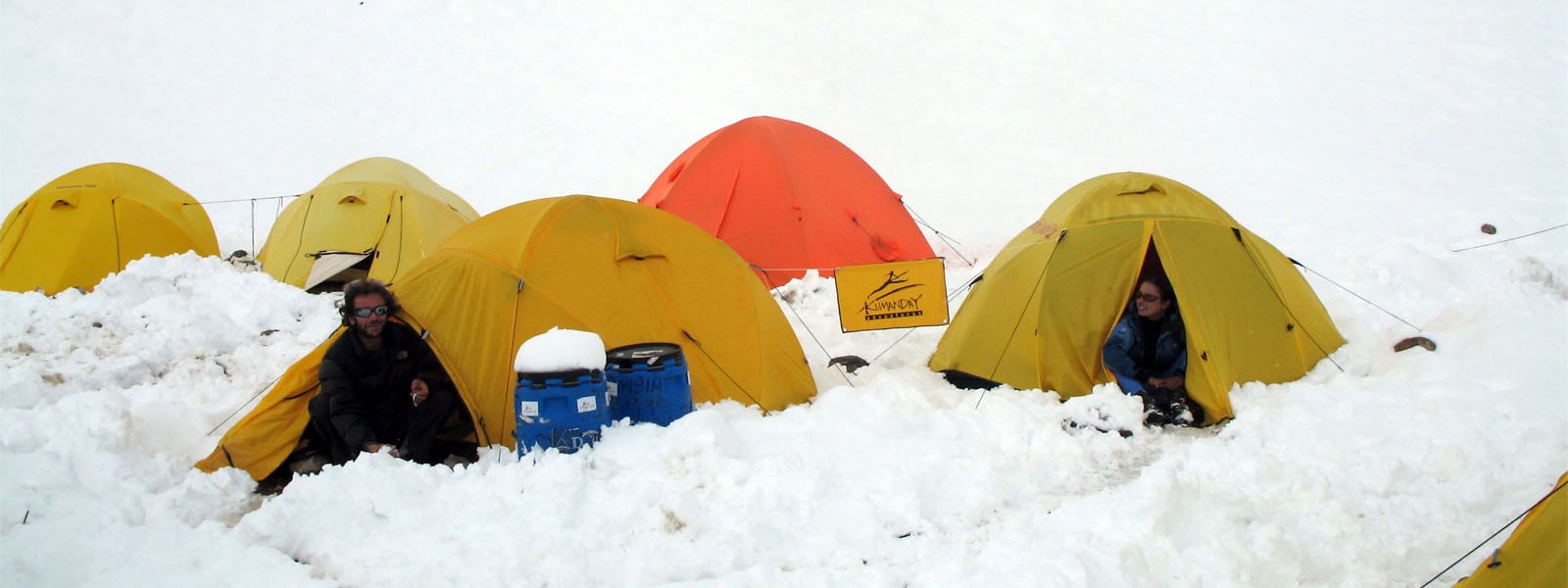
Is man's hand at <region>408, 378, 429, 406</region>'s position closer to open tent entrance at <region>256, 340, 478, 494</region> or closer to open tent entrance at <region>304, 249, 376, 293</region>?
open tent entrance at <region>256, 340, 478, 494</region>

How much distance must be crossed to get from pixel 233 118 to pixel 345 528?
17.1 m

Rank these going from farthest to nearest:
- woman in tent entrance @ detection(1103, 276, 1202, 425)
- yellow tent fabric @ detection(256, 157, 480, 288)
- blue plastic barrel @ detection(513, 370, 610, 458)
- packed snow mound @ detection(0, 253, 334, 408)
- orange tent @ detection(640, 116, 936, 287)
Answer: orange tent @ detection(640, 116, 936, 287), yellow tent fabric @ detection(256, 157, 480, 288), packed snow mound @ detection(0, 253, 334, 408), woman in tent entrance @ detection(1103, 276, 1202, 425), blue plastic barrel @ detection(513, 370, 610, 458)

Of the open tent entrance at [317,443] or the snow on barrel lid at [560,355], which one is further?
the open tent entrance at [317,443]

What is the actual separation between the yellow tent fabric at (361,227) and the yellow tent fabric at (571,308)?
398cm

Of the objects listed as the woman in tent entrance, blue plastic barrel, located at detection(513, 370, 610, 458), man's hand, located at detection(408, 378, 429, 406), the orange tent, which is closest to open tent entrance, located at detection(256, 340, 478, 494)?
man's hand, located at detection(408, 378, 429, 406)

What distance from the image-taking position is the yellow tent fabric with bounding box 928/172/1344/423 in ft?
22.7

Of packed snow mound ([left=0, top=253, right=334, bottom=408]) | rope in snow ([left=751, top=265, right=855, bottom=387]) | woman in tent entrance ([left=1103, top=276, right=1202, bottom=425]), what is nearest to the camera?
woman in tent entrance ([left=1103, top=276, right=1202, bottom=425])

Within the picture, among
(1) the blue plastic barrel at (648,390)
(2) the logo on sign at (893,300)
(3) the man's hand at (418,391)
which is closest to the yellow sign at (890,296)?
(2) the logo on sign at (893,300)

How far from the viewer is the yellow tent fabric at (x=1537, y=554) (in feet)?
11.7

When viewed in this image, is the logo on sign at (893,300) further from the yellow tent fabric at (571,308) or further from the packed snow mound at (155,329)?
the packed snow mound at (155,329)

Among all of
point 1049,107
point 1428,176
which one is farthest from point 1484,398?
point 1049,107

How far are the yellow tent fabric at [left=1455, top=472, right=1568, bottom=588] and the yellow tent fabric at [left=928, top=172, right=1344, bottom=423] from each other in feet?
9.52

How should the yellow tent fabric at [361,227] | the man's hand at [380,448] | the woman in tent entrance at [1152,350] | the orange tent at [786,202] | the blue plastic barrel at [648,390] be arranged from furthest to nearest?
the orange tent at [786,202] < the yellow tent fabric at [361,227] < the woman in tent entrance at [1152,350] < the blue plastic barrel at [648,390] < the man's hand at [380,448]

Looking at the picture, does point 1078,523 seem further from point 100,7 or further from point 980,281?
point 100,7
